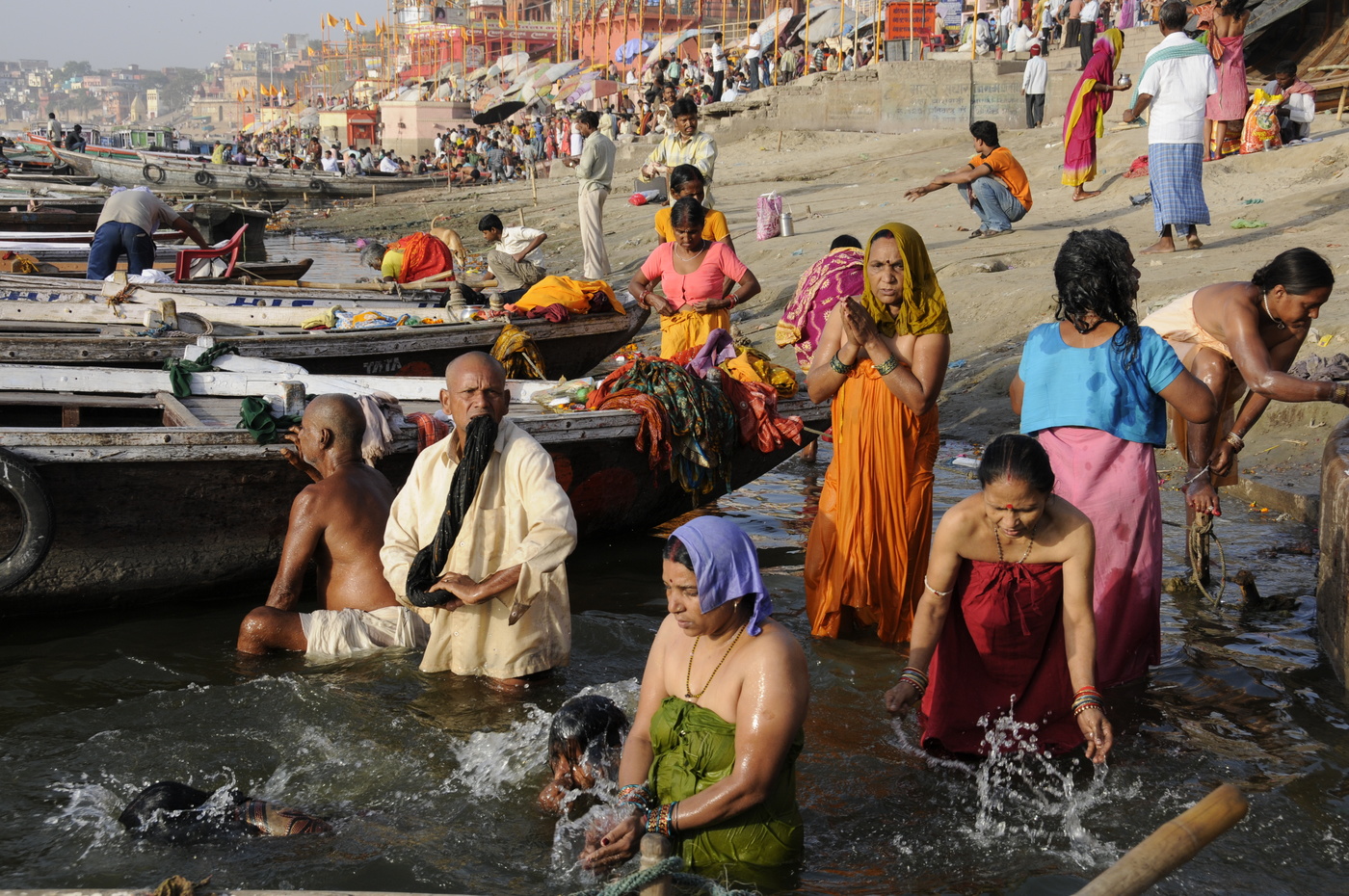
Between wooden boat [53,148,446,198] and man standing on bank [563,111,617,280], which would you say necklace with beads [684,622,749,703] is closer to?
man standing on bank [563,111,617,280]

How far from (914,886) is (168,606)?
392 centimetres

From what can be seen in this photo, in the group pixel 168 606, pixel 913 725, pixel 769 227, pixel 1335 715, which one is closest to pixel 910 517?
pixel 913 725

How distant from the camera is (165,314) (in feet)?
26.6

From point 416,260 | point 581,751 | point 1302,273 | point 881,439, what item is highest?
point 416,260

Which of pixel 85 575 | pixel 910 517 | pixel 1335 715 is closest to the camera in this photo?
pixel 1335 715

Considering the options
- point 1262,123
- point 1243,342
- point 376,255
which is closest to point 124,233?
point 376,255

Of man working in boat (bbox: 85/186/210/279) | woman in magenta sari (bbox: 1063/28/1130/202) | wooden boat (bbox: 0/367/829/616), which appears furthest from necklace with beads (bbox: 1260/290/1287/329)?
man working in boat (bbox: 85/186/210/279)

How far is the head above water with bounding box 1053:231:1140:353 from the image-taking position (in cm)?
381

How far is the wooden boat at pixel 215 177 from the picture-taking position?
105 feet

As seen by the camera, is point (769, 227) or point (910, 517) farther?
point (769, 227)

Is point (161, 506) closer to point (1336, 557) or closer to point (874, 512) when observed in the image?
point (874, 512)

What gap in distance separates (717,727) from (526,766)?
51.4 inches

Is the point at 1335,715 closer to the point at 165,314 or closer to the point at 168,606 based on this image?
the point at 168,606

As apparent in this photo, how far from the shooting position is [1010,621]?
3502mm
